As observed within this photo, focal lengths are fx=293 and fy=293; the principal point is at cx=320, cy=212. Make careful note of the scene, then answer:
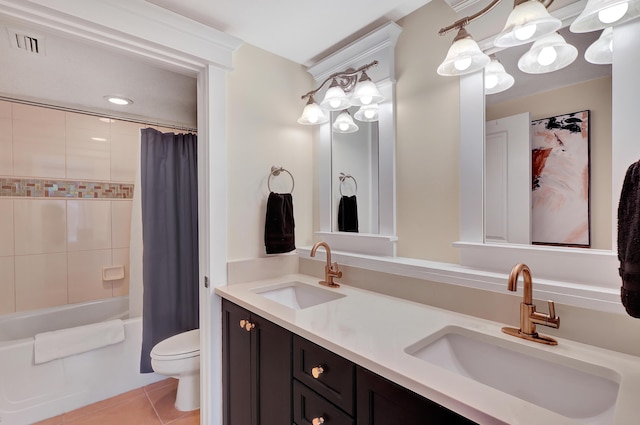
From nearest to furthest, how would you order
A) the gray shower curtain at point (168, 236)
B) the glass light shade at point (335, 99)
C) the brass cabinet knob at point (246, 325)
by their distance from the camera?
the brass cabinet knob at point (246, 325) → the glass light shade at point (335, 99) → the gray shower curtain at point (168, 236)

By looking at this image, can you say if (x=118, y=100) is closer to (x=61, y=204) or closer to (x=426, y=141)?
(x=61, y=204)

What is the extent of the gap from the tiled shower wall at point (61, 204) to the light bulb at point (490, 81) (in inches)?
114

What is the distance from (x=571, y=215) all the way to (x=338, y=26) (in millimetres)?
1388

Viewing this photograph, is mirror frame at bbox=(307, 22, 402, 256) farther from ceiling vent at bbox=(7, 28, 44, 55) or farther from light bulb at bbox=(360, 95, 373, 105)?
ceiling vent at bbox=(7, 28, 44, 55)

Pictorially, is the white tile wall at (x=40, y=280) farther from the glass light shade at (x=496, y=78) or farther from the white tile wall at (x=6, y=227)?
the glass light shade at (x=496, y=78)

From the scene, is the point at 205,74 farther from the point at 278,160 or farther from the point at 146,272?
the point at 146,272

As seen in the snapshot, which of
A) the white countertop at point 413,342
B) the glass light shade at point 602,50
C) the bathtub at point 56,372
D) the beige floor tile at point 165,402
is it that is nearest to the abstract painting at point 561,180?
the glass light shade at point 602,50

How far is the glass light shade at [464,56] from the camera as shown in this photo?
1.08 meters

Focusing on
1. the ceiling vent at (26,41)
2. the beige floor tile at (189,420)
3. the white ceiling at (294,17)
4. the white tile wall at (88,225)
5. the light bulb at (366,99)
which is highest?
the white ceiling at (294,17)

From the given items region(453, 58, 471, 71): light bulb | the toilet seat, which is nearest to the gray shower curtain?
the toilet seat

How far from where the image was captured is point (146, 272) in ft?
7.19

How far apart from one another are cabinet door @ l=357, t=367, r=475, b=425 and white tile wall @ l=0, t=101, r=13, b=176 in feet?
9.73

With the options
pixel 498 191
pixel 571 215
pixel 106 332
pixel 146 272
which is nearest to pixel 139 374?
pixel 106 332

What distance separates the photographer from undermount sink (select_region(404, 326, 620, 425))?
0.78m
